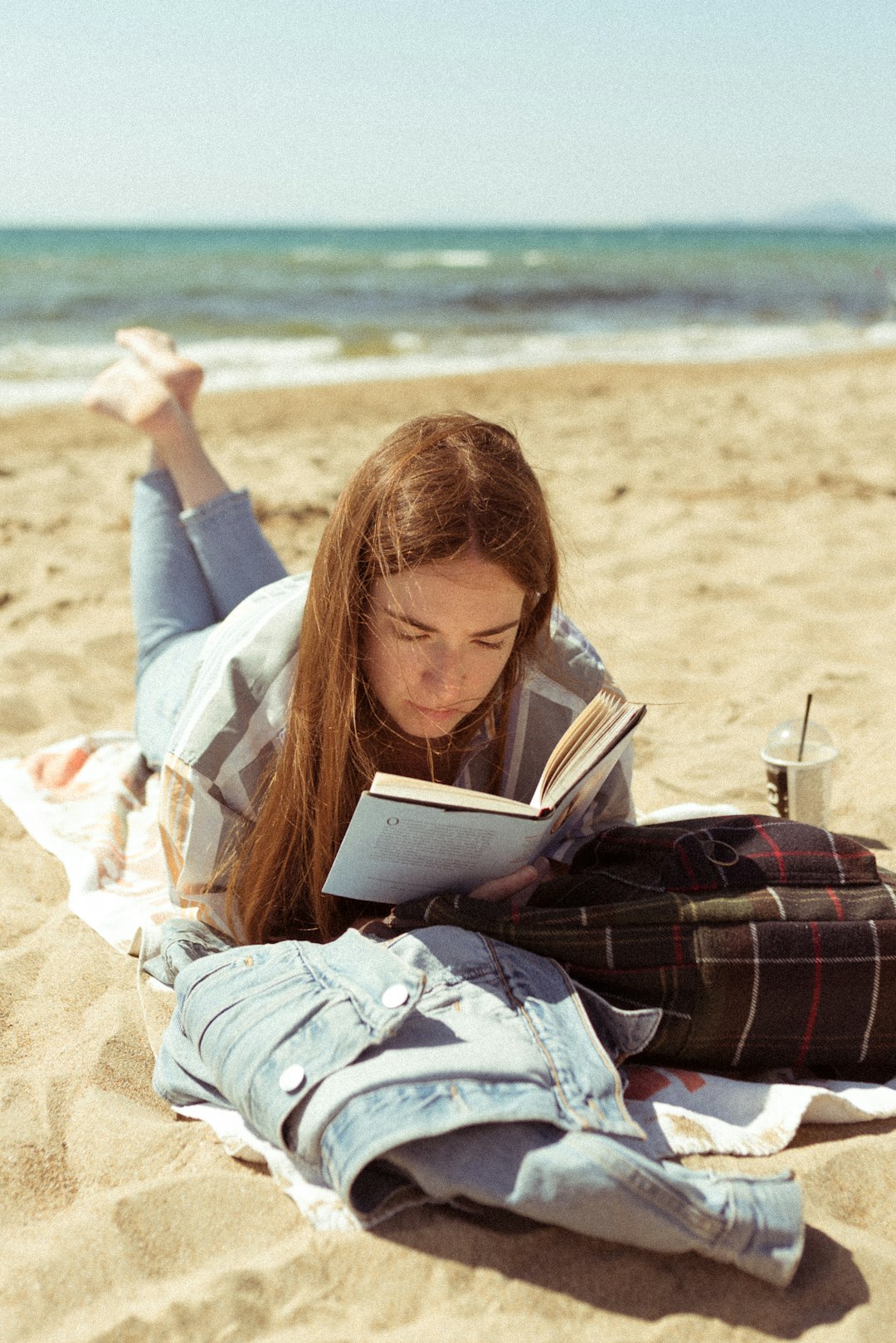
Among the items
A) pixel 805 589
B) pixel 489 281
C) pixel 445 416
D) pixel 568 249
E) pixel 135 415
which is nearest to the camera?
pixel 445 416

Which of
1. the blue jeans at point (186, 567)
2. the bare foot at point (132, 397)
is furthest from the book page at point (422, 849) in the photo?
the bare foot at point (132, 397)

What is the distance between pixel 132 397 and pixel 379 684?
1.65 meters

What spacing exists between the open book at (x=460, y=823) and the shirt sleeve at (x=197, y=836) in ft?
0.98

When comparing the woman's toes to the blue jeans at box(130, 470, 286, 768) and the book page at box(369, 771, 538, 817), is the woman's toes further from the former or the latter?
the book page at box(369, 771, 538, 817)

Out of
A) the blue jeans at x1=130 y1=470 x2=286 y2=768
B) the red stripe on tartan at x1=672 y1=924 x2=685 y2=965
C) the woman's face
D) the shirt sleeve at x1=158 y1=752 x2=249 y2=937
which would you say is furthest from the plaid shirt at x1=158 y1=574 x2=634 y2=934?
the blue jeans at x1=130 y1=470 x2=286 y2=768

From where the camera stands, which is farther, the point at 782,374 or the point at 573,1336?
the point at 782,374

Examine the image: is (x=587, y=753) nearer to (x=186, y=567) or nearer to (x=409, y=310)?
(x=186, y=567)

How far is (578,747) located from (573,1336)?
779mm

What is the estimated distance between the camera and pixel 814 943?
1.77m

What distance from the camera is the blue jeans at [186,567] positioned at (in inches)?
115

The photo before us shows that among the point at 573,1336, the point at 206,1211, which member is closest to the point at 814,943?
the point at 573,1336

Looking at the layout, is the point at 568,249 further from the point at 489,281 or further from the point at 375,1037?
the point at 375,1037

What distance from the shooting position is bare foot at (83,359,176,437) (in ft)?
10.1

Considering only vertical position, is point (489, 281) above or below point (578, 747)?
above
